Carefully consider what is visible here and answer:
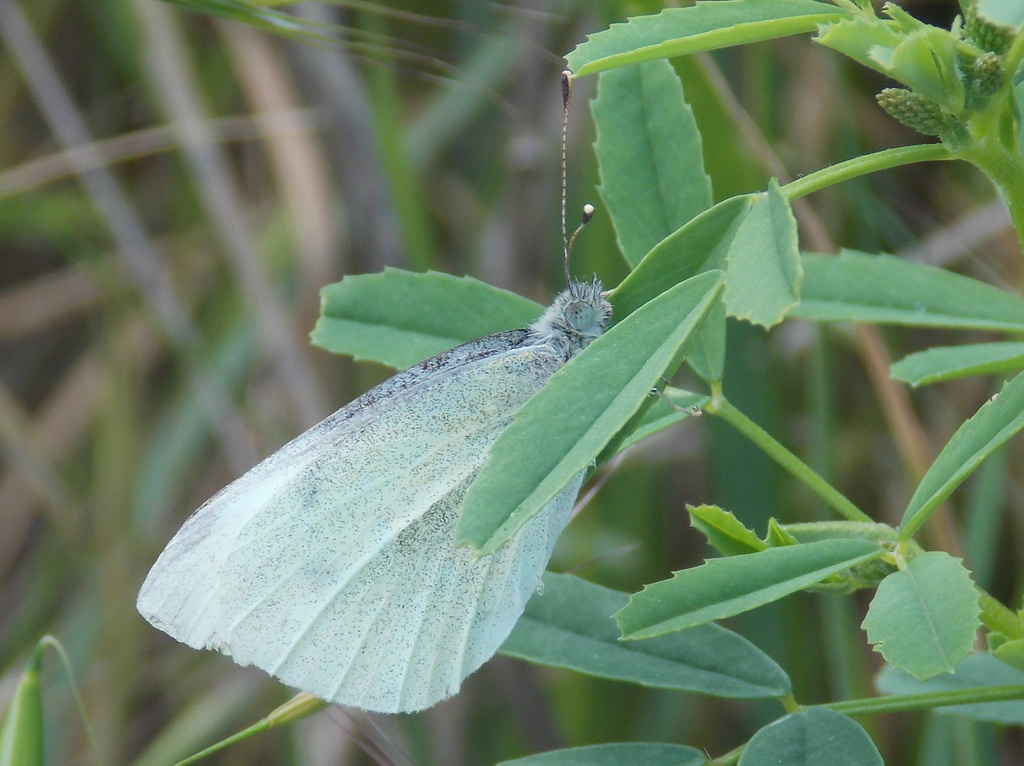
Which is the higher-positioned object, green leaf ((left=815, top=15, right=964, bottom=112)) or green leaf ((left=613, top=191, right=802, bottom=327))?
green leaf ((left=815, top=15, right=964, bottom=112))

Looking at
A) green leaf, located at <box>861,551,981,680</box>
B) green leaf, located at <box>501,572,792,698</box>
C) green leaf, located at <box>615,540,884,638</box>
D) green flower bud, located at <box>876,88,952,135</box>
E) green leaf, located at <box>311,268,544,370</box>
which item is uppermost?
green flower bud, located at <box>876,88,952,135</box>

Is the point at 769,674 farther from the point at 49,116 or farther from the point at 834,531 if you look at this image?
the point at 49,116

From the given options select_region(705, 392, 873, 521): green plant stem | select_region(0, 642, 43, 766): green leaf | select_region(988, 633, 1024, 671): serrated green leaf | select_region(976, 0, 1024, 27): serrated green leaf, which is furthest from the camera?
select_region(0, 642, 43, 766): green leaf

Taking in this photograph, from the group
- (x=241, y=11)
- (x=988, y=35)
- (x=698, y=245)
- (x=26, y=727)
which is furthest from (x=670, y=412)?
(x=26, y=727)

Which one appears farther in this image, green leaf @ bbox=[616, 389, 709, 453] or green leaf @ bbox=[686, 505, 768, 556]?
green leaf @ bbox=[616, 389, 709, 453]

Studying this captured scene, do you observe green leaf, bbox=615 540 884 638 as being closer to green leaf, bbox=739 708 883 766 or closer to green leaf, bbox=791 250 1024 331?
green leaf, bbox=739 708 883 766

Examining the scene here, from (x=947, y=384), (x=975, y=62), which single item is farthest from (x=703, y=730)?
(x=975, y=62)

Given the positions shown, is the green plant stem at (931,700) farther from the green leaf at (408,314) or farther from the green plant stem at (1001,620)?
the green leaf at (408,314)

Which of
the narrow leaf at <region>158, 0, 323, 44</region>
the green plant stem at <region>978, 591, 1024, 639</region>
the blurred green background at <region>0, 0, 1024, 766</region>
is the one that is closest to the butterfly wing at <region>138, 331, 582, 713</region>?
the narrow leaf at <region>158, 0, 323, 44</region>
